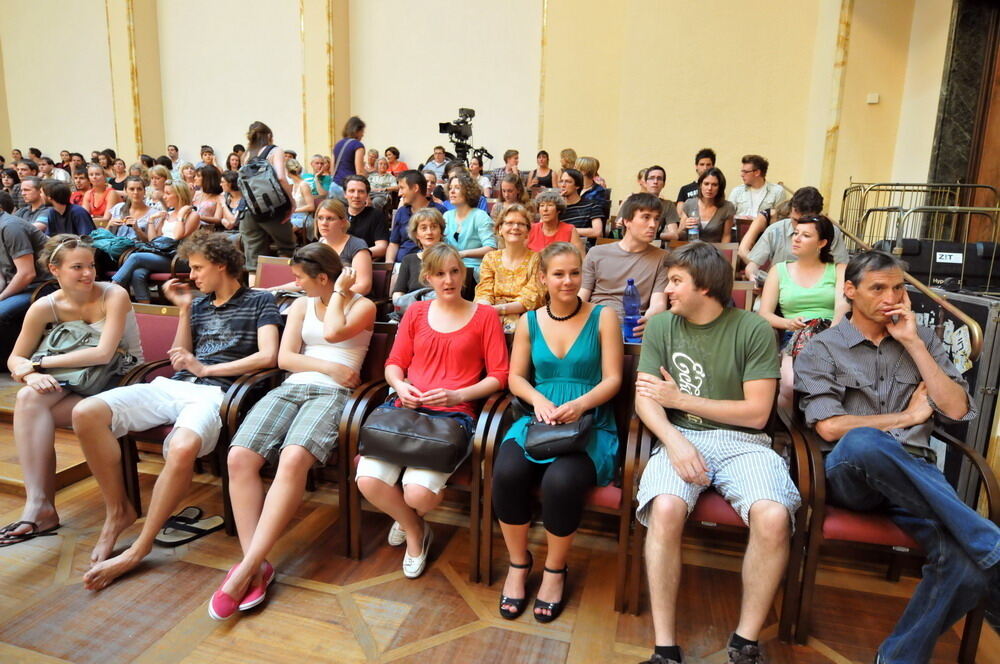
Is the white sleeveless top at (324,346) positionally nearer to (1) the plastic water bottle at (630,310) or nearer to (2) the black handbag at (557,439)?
(2) the black handbag at (557,439)

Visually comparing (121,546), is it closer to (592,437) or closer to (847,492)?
(592,437)

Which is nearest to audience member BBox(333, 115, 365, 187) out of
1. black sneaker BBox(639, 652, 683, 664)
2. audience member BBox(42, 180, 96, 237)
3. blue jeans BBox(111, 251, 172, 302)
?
blue jeans BBox(111, 251, 172, 302)

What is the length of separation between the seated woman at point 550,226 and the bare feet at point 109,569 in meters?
2.50

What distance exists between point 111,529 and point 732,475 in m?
2.13

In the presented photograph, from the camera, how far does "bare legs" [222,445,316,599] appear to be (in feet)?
6.50

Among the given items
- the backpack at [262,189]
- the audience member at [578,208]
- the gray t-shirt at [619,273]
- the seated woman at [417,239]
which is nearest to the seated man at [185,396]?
the seated woman at [417,239]

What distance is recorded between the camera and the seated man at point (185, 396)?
2150mm

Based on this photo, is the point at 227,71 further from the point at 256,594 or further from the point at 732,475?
the point at 732,475

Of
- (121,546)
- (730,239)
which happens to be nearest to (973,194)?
(730,239)

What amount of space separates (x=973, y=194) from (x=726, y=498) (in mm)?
5848

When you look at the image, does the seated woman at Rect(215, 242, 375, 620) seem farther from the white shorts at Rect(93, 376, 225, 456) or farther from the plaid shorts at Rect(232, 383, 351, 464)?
the white shorts at Rect(93, 376, 225, 456)

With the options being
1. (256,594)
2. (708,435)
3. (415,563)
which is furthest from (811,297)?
(256,594)

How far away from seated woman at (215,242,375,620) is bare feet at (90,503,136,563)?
17.4 inches

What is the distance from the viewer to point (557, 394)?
2.13m
